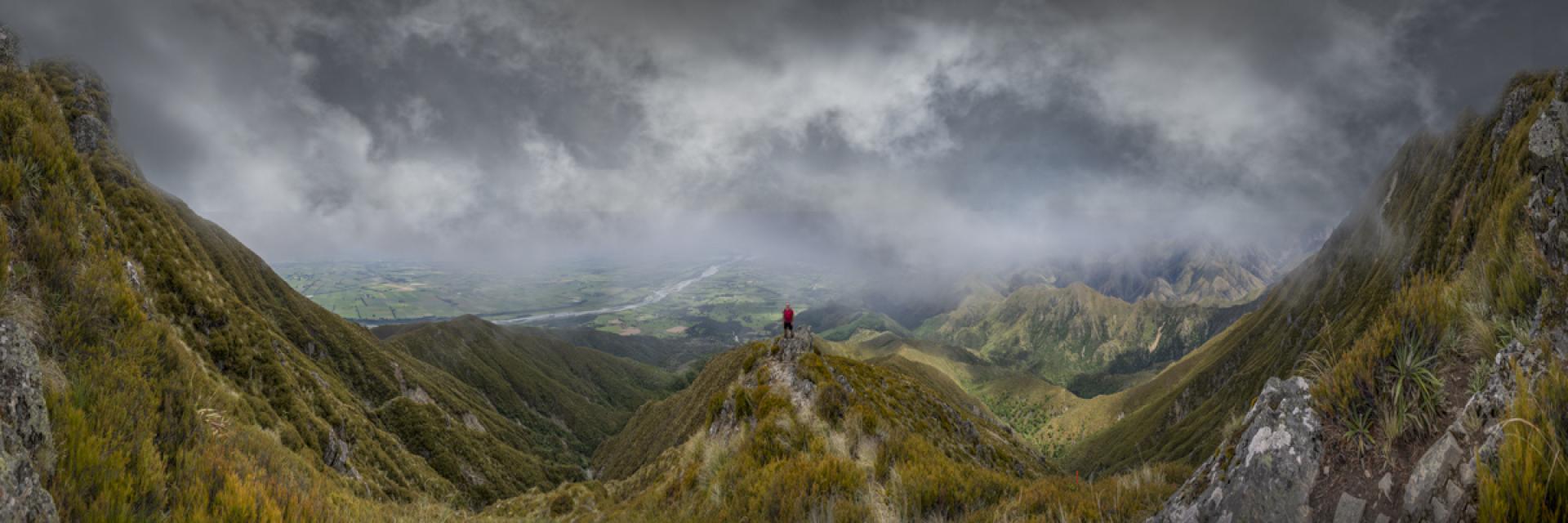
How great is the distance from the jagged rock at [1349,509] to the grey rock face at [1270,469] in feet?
0.84

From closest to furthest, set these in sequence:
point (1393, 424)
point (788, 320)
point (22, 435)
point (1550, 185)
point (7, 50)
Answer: point (22, 435) → point (1393, 424) → point (1550, 185) → point (7, 50) → point (788, 320)

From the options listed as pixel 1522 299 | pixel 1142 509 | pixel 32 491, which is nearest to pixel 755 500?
pixel 1142 509

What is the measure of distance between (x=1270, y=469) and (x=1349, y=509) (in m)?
0.54

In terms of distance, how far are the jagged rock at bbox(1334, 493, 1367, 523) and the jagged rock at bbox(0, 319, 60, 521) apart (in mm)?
9274

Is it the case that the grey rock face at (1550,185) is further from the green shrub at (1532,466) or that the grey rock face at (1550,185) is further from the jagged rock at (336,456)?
the jagged rock at (336,456)

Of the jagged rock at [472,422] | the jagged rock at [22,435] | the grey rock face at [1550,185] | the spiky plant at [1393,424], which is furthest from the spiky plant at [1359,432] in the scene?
the jagged rock at [472,422]

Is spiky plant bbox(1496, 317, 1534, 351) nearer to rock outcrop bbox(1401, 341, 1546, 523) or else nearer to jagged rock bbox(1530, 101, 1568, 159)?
rock outcrop bbox(1401, 341, 1546, 523)

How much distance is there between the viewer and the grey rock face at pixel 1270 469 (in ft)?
13.8

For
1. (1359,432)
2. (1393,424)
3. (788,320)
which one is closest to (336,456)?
(788,320)

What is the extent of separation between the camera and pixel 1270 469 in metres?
4.32

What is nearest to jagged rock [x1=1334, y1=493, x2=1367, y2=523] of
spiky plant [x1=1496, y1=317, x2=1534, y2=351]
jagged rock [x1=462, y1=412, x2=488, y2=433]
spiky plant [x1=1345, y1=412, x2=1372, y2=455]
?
spiky plant [x1=1345, y1=412, x2=1372, y2=455]

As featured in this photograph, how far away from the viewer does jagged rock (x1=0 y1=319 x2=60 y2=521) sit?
3252mm

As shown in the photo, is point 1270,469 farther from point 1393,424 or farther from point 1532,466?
point 1532,466

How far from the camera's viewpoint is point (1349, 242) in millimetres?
156625
